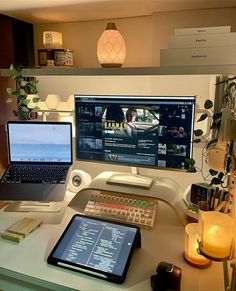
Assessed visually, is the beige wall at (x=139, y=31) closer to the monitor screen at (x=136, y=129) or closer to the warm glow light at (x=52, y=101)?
the warm glow light at (x=52, y=101)

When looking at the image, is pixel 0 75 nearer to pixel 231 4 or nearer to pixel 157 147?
pixel 157 147

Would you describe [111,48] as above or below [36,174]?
above

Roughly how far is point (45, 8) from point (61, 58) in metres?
0.26

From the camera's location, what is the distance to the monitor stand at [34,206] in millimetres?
1318

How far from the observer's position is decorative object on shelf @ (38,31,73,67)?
156 cm

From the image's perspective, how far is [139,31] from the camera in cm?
159

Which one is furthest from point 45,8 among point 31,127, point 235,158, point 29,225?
point 235,158

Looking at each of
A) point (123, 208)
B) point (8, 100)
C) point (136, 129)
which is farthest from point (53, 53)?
point (123, 208)

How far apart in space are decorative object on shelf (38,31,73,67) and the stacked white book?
0.64 m

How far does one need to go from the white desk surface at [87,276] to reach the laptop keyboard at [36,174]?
302 millimetres

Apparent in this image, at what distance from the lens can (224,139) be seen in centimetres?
94

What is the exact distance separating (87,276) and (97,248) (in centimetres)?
10

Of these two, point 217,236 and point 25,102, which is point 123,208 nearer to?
point 217,236

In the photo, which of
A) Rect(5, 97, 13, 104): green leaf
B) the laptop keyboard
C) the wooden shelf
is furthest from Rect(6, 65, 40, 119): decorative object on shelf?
the laptop keyboard
